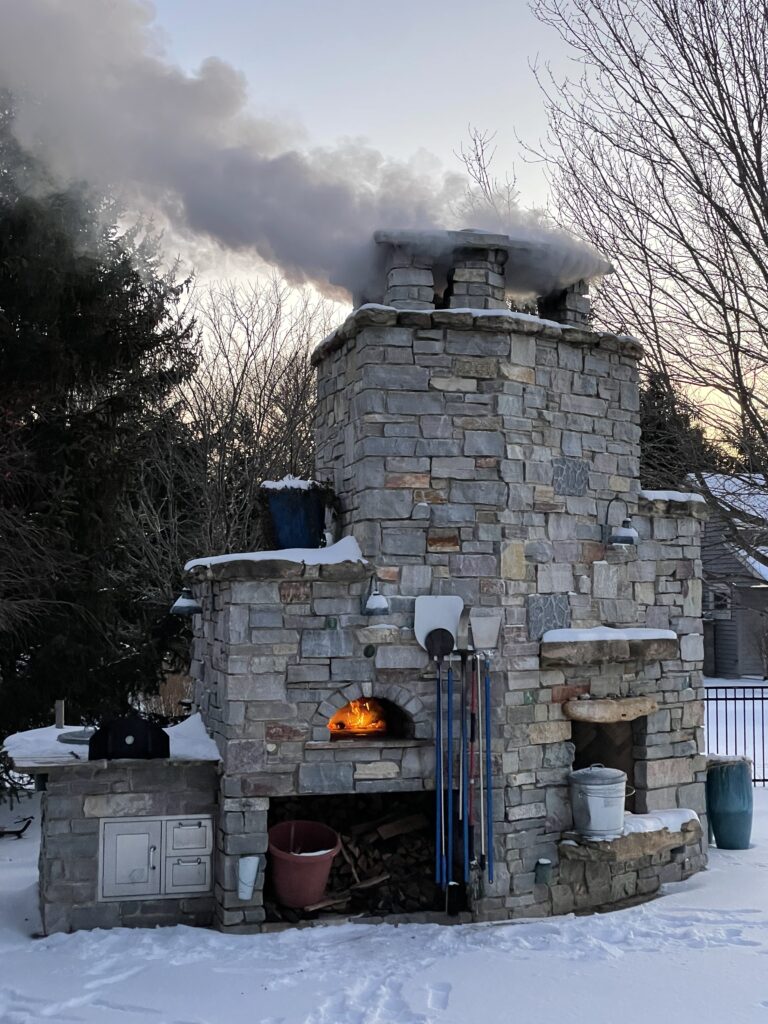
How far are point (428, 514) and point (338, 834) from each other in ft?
8.20

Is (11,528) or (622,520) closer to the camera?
(622,520)

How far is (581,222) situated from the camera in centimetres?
873

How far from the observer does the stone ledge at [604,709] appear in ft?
22.9

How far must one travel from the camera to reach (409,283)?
280 inches

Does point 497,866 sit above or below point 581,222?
below

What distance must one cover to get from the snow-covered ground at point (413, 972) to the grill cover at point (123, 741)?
1171 mm

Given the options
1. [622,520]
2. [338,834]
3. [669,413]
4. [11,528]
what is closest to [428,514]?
[622,520]

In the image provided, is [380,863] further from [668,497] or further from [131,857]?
[668,497]

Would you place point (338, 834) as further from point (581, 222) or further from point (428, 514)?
point (581, 222)

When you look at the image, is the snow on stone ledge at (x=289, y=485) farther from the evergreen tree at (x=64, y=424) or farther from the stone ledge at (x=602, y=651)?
the evergreen tree at (x=64, y=424)

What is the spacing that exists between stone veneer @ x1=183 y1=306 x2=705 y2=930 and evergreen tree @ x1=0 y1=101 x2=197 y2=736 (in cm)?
365

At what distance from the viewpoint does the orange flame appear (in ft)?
23.0

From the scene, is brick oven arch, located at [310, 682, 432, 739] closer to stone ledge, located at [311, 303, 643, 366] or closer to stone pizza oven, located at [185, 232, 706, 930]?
stone pizza oven, located at [185, 232, 706, 930]

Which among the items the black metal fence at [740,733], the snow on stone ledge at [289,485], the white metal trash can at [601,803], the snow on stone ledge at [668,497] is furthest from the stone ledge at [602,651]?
the black metal fence at [740,733]
